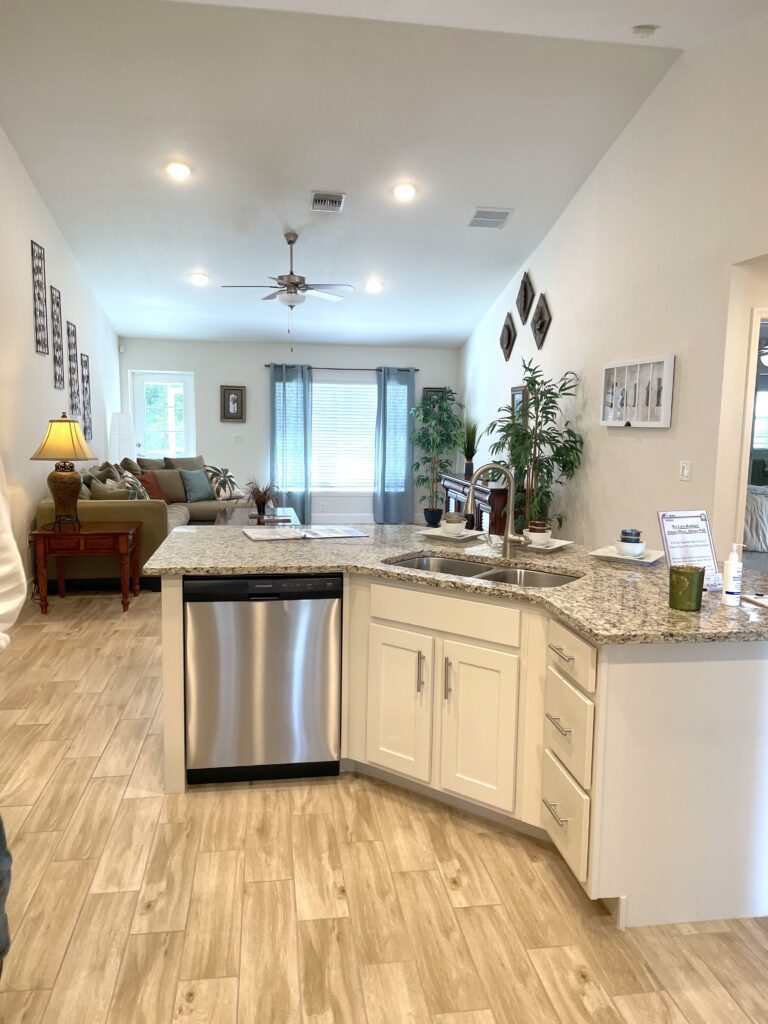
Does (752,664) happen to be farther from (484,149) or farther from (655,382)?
(484,149)

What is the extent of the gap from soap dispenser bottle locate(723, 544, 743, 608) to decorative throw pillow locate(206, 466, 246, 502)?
6.69m

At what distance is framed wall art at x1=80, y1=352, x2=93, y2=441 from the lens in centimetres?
667

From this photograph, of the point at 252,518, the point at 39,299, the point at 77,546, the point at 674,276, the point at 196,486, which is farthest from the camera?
the point at 196,486

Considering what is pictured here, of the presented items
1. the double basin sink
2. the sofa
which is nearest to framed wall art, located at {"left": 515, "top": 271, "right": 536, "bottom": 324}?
the sofa

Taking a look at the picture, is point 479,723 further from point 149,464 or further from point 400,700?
point 149,464

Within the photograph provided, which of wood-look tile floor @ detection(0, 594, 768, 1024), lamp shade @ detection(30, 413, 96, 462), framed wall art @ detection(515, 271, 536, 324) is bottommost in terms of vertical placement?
wood-look tile floor @ detection(0, 594, 768, 1024)

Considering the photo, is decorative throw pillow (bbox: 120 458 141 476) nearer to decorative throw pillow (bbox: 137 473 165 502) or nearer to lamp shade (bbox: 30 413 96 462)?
decorative throw pillow (bbox: 137 473 165 502)

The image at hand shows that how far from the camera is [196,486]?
313 inches

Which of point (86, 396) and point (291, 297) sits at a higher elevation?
point (291, 297)

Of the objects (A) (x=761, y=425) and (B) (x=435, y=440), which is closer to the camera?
(A) (x=761, y=425)

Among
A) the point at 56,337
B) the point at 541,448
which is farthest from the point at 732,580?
the point at 56,337

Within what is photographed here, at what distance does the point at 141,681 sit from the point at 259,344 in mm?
6373

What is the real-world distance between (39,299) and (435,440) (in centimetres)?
497

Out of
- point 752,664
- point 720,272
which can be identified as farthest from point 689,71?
point 752,664
